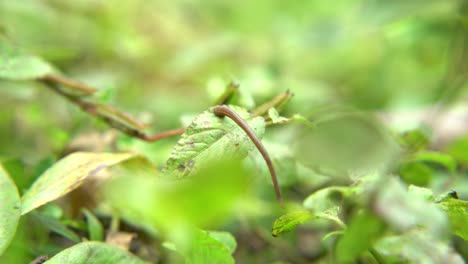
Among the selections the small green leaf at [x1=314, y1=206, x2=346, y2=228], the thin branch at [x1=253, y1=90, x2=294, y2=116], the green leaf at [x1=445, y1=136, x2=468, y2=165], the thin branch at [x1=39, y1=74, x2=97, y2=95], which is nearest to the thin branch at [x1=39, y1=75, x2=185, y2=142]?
the thin branch at [x1=39, y1=74, x2=97, y2=95]

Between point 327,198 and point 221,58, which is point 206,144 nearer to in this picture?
point 327,198

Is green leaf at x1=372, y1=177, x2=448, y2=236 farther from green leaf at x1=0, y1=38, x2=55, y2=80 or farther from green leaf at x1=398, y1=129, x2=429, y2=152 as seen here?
green leaf at x1=0, y1=38, x2=55, y2=80

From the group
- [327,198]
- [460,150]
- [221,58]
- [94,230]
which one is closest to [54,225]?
[94,230]

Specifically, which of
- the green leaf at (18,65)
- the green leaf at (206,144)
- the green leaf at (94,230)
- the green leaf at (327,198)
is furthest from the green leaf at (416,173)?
the green leaf at (18,65)

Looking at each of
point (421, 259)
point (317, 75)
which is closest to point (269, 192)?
point (421, 259)

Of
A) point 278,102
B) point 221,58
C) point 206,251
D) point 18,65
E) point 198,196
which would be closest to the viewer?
point 198,196

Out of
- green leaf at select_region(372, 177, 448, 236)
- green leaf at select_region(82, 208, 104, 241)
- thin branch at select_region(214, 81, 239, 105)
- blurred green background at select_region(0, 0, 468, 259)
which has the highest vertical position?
blurred green background at select_region(0, 0, 468, 259)
